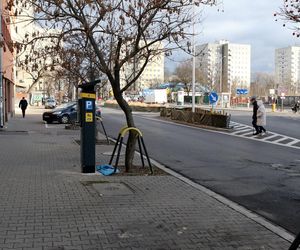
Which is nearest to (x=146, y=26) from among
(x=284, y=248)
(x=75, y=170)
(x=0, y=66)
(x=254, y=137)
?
(x=75, y=170)

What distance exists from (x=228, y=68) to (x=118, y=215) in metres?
114

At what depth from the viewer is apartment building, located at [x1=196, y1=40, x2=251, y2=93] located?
101 m

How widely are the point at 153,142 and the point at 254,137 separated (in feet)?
18.4

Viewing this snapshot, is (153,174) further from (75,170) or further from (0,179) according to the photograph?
(0,179)

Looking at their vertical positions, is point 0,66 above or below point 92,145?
above

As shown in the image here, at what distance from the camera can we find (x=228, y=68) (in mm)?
117375

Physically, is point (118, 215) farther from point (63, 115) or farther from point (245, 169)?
point (63, 115)

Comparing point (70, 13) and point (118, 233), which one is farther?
point (70, 13)

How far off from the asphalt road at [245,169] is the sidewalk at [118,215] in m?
0.54

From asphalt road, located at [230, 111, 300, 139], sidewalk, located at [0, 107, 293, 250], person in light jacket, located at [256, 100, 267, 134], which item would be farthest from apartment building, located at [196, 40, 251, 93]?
sidewalk, located at [0, 107, 293, 250]

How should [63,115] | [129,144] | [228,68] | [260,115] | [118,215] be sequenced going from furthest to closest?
1. [228,68]
2. [63,115]
3. [260,115]
4. [129,144]
5. [118,215]

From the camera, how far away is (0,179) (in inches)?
374

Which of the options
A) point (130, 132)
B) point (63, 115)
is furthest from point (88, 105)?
Answer: point (63, 115)

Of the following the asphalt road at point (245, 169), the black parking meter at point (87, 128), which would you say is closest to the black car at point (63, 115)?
the asphalt road at point (245, 169)
